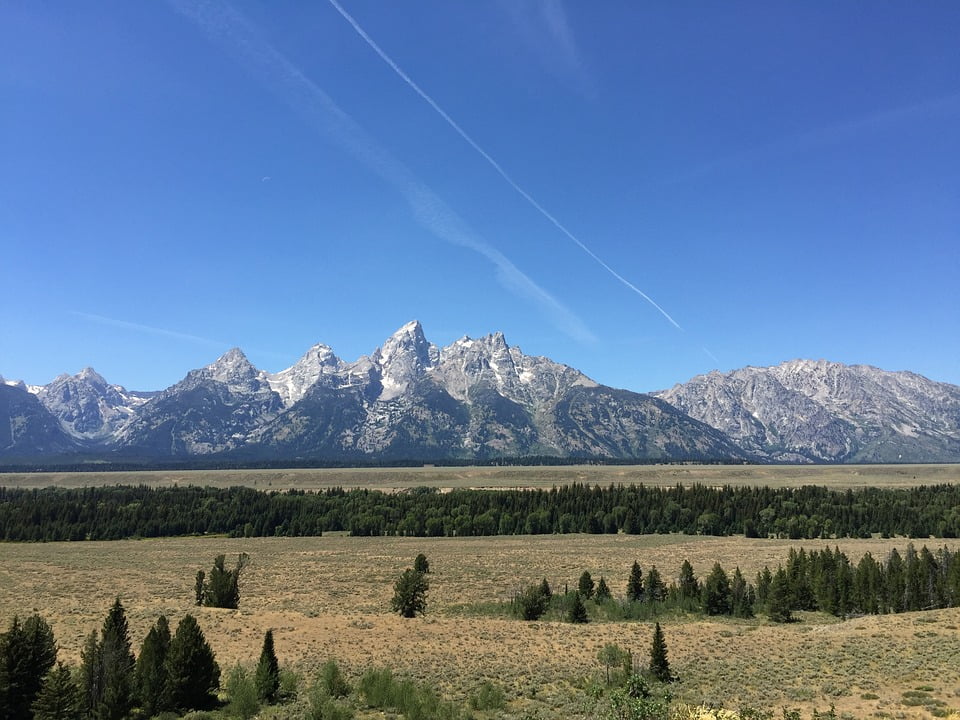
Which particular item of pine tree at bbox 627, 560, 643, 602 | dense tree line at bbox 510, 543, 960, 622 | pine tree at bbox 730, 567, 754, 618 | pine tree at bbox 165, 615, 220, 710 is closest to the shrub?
pine tree at bbox 165, 615, 220, 710

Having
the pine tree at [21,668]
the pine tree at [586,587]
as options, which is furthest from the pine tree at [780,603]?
the pine tree at [21,668]

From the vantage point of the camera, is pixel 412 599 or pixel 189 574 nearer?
pixel 412 599

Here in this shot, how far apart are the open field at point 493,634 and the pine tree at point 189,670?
6549mm

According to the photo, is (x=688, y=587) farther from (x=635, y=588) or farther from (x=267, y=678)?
(x=267, y=678)

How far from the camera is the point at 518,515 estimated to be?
135375 mm

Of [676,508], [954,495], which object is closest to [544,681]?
[676,508]

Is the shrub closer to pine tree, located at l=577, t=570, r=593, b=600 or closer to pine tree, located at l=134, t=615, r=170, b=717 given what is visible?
pine tree, located at l=134, t=615, r=170, b=717

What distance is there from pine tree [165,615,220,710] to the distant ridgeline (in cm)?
9894

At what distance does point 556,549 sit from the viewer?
96.7 meters

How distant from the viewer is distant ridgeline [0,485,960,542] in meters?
121

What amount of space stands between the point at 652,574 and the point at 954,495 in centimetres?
13203

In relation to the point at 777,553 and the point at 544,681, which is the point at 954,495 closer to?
the point at 777,553

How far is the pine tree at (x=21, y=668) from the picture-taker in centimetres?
2328

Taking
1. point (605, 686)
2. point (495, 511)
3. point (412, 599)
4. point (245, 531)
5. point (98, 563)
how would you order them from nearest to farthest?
point (605, 686)
point (412, 599)
point (98, 563)
point (245, 531)
point (495, 511)
